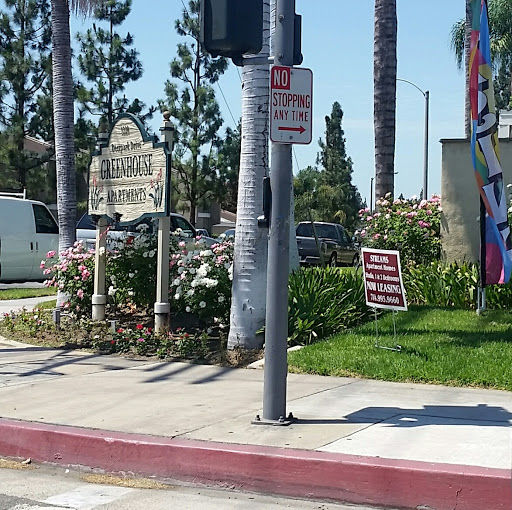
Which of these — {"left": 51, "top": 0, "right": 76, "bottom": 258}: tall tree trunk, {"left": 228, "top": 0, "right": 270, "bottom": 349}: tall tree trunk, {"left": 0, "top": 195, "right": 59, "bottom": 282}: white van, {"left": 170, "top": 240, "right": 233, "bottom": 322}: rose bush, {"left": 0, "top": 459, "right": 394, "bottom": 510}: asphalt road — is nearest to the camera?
{"left": 0, "top": 459, "right": 394, "bottom": 510}: asphalt road

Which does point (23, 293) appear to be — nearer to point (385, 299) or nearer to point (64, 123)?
point (64, 123)

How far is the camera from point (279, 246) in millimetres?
7199

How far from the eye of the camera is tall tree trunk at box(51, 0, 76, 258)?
15.4m

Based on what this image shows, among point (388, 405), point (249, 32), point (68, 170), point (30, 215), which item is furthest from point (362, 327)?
point (30, 215)

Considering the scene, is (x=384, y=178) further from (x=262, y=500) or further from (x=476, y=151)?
(x=262, y=500)

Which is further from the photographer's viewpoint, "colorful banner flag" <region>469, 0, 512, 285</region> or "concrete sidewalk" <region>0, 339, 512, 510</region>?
"colorful banner flag" <region>469, 0, 512, 285</region>

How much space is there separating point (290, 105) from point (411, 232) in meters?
7.84

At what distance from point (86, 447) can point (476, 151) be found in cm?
659

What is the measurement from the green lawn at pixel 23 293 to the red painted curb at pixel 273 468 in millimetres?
12170

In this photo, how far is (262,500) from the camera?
609 cm

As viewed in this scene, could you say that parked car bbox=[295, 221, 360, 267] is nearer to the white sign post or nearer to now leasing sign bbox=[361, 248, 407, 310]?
now leasing sign bbox=[361, 248, 407, 310]

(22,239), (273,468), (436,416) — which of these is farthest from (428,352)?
(22,239)

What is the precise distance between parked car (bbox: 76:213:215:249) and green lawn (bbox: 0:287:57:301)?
4.86ft

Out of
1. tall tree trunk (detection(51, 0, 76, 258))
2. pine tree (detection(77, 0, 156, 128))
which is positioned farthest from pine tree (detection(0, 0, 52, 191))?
tall tree trunk (detection(51, 0, 76, 258))
